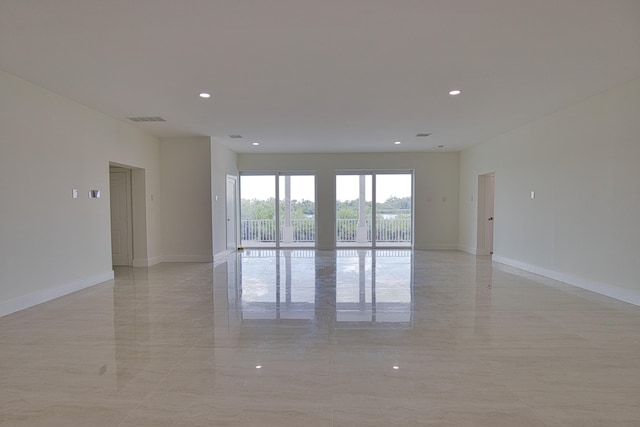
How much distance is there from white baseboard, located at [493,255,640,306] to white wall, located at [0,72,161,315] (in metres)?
6.97

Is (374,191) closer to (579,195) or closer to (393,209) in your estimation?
(393,209)

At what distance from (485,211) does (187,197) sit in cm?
672

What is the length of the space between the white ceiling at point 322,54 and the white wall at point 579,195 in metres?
0.37

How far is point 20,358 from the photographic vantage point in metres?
2.57

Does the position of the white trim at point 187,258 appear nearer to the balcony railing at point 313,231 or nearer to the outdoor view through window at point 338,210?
the outdoor view through window at point 338,210

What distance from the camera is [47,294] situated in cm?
416

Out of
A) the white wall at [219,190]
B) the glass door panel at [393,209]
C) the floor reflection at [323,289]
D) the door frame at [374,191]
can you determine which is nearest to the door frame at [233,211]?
the white wall at [219,190]

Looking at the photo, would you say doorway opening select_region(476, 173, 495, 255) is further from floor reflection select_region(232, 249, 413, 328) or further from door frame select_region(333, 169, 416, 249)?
floor reflection select_region(232, 249, 413, 328)

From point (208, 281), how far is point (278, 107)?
112 inches

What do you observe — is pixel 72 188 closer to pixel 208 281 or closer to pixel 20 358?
pixel 208 281

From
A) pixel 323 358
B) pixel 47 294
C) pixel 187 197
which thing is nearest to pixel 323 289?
pixel 323 358

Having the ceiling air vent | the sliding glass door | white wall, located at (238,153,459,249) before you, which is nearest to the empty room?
the ceiling air vent

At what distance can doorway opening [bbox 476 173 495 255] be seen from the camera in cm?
791

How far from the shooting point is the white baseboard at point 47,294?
3.65m
